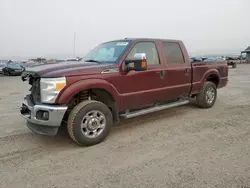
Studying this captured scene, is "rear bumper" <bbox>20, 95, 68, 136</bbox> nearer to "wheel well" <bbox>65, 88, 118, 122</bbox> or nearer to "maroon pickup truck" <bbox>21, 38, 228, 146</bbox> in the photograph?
"maroon pickup truck" <bbox>21, 38, 228, 146</bbox>

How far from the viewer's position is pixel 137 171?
113 inches

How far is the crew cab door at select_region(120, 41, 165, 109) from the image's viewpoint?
426 cm

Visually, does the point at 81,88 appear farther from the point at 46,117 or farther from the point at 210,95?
the point at 210,95

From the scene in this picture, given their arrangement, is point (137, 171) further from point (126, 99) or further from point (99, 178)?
point (126, 99)

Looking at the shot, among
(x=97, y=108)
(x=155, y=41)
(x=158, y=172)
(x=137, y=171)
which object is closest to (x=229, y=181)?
(x=158, y=172)

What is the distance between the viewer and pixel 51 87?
11.2 feet

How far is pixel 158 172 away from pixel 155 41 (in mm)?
3051

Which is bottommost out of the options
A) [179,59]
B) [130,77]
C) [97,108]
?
[97,108]

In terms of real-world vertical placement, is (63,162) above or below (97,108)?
below

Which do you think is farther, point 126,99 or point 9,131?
point 9,131

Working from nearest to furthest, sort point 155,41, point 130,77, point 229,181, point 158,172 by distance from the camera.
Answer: point 229,181 → point 158,172 → point 130,77 → point 155,41

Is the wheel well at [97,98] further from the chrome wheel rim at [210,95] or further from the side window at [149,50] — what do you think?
the chrome wheel rim at [210,95]

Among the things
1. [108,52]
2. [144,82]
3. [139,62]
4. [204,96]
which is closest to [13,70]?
[108,52]

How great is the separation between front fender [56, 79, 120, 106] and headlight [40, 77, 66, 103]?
77mm
